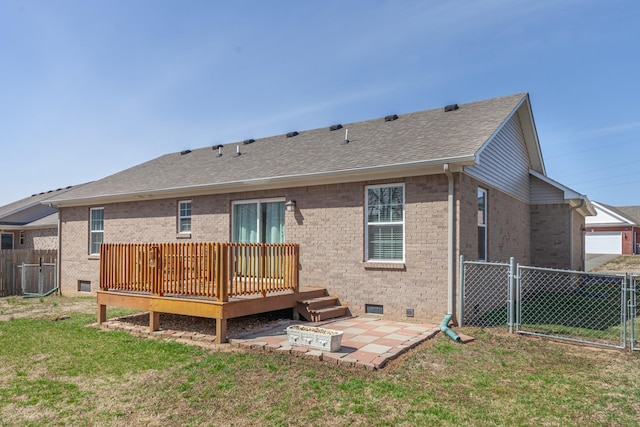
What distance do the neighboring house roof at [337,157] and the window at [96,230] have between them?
1.68 ft

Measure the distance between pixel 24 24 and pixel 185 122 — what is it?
20.1 ft

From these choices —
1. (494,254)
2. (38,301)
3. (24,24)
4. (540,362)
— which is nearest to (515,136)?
(494,254)

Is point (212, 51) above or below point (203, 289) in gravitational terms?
above

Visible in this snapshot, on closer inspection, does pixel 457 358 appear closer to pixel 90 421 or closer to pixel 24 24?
pixel 90 421

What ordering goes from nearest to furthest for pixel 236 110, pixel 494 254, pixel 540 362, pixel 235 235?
1. pixel 540 362
2. pixel 494 254
3. pixel 235 235
4. pixel 236 110

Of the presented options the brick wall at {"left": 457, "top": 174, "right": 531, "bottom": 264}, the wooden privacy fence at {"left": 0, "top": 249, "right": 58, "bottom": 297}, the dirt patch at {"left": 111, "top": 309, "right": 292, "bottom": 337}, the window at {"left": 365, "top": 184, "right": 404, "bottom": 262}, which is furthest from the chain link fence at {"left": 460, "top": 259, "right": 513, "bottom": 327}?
the wooden privacy fence at {"left": 0, "top": 249, "right": 58, "bottom": 297}

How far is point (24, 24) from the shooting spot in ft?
31.1

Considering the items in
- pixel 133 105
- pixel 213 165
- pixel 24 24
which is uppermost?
pixel 24 24

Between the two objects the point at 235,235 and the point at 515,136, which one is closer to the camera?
the point at 235,235

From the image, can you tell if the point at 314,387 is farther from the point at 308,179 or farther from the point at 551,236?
the point at 551,236

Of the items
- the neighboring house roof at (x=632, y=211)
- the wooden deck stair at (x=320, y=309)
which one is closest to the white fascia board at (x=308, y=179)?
the wooden deck stair at (x=320, y=309)

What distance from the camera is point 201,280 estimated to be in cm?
738

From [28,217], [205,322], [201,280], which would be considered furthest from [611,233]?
[28,217]

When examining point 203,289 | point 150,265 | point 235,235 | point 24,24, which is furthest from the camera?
point 235,235
